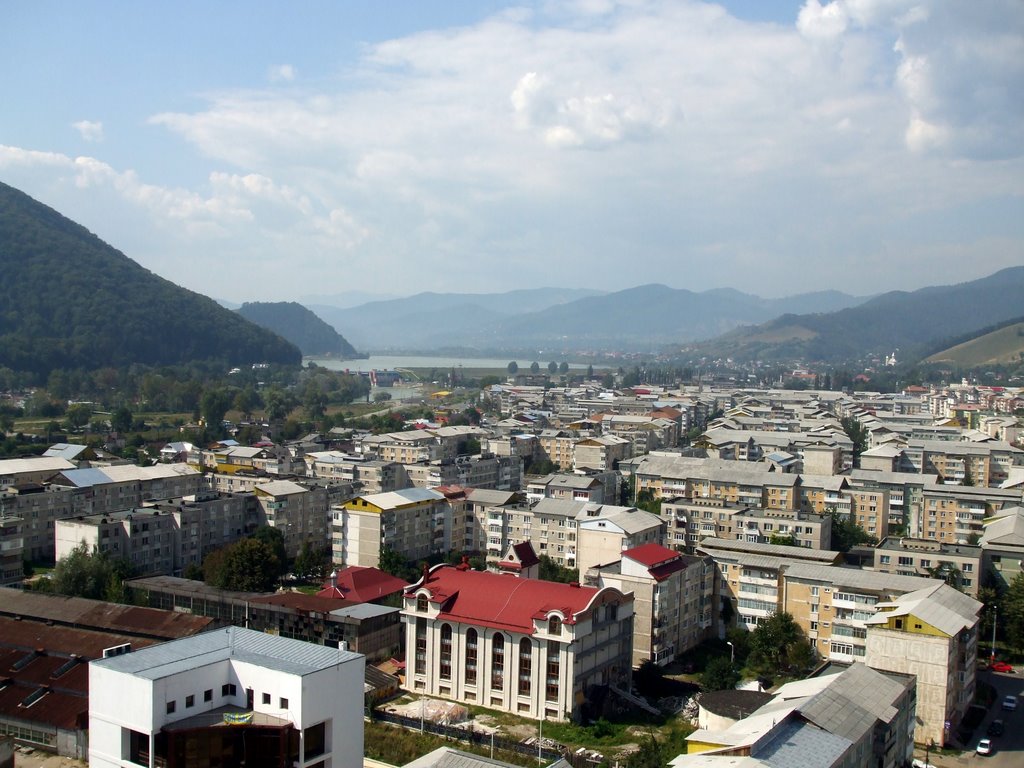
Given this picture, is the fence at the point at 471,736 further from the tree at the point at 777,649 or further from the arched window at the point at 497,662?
the tree at the point at 777,649

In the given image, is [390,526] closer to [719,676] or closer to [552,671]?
[552,671]

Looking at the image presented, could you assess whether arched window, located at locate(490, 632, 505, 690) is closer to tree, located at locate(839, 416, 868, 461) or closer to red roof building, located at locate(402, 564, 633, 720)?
red roof building, located at locate(402, 564, 633, 720)

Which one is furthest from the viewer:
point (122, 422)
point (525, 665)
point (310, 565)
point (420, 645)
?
point (122, 422)

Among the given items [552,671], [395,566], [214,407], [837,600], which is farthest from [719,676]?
[214,407]

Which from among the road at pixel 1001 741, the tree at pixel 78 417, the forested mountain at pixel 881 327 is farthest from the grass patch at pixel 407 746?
the forested mountain at pixel 881 327

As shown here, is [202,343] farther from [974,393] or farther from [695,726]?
[695,726]

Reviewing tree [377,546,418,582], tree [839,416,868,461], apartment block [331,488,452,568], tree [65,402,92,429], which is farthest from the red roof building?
tree [65,402,92,429]
